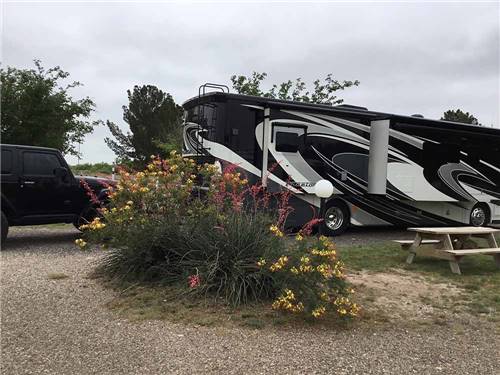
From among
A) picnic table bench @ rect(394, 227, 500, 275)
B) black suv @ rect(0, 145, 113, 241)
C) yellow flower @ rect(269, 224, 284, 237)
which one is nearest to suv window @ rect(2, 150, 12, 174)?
black suv @ rect(0, 145, 113, 241)

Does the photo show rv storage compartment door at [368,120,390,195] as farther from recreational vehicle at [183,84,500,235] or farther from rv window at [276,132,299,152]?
rv window at [276,132,299,152]

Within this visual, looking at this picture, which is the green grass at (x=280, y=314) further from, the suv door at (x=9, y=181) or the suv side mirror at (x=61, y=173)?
the suv side mirror at (x=61, y=173)

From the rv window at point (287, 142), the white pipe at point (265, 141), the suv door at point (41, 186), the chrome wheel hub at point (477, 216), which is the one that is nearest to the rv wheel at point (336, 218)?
the rv window at point (287, 142)

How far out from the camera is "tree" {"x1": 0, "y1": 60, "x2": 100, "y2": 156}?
61.0 ft

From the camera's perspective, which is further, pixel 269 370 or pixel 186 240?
pixel 186 240

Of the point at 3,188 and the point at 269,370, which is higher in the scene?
the point at 3,188

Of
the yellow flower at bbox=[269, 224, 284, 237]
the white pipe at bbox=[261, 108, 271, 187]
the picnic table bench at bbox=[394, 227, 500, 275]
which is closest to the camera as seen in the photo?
the yellow flower at bbox=[269, 224, 284, 237]

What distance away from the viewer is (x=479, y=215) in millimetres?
14133

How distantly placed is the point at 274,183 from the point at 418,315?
234 inches

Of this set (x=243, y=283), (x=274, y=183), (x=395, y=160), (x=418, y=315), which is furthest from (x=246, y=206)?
(x=395, y=160)

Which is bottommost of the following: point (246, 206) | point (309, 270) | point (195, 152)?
point (309, 270)

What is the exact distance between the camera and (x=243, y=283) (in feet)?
18.2

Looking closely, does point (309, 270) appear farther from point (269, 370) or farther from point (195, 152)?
point (195, 152)

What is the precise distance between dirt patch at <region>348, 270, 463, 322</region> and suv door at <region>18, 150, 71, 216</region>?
566cm
